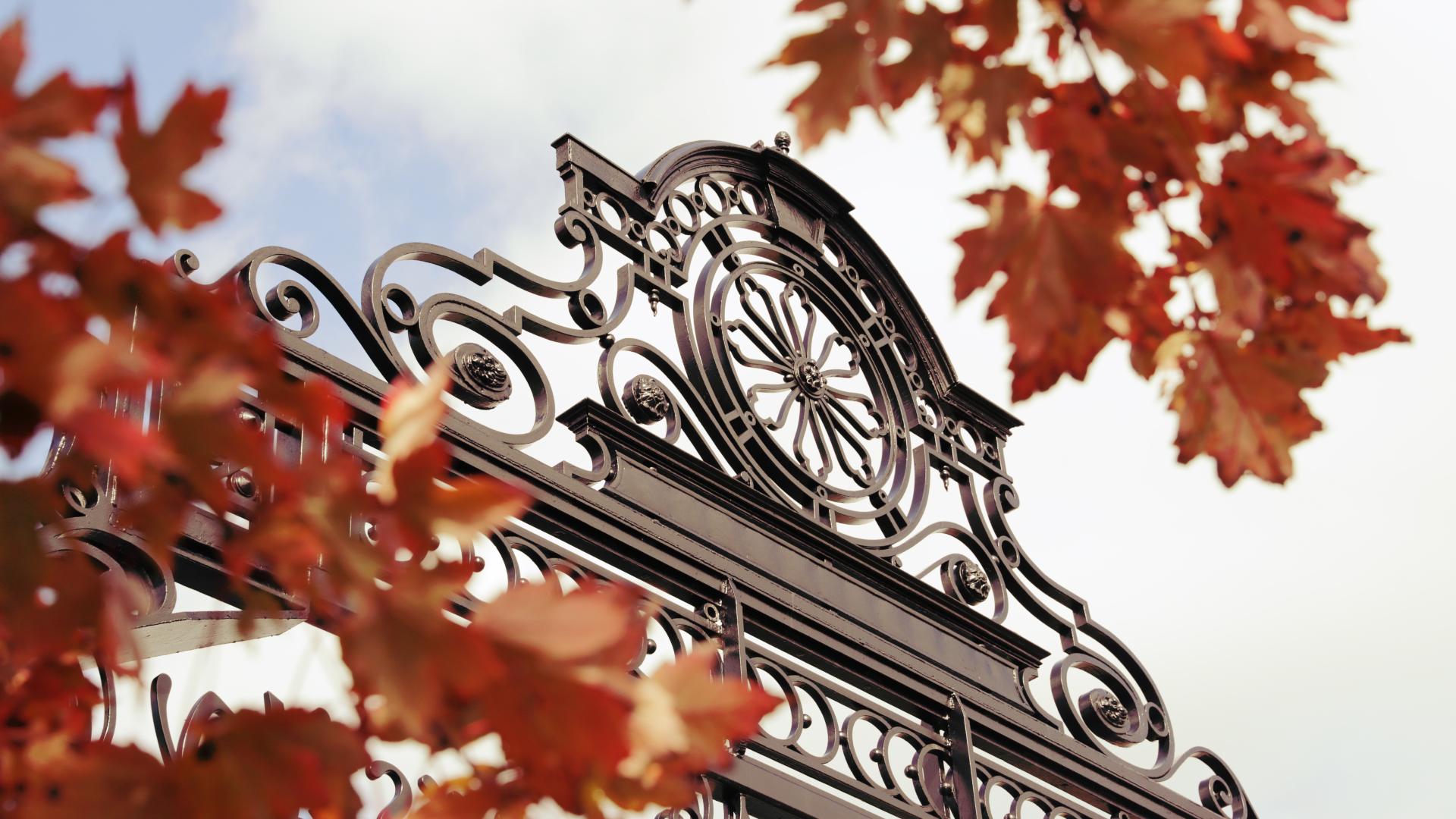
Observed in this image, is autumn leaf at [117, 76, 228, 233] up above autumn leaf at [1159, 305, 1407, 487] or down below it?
below

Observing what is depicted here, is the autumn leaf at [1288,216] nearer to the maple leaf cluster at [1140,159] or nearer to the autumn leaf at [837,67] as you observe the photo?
the maple leaf cluster at [1140,159]

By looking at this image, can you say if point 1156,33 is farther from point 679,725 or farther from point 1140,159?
point 679,725

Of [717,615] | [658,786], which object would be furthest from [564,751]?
[717,615]

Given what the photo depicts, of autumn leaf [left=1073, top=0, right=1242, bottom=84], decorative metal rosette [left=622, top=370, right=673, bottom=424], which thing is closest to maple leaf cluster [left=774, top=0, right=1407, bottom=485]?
autumn leaf [left=1073, top=0, right=1242, bottom=84]

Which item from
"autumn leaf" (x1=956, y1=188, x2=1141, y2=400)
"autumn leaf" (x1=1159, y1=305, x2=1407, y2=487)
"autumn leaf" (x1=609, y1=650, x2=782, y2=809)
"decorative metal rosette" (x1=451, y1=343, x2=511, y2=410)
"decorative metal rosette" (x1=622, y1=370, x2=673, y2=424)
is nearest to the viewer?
"autumn leaf" (x1=609, y1=650, x2=782, y2=809)

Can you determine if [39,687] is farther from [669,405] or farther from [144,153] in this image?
[669,405]

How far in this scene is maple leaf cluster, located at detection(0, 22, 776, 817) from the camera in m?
0.90

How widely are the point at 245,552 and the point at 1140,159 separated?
790mm

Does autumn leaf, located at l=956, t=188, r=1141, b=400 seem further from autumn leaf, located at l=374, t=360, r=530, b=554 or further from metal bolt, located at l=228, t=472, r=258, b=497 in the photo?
metal bolt, located at l=228, t=472, r=258, b=497

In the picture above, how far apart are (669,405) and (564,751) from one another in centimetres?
212

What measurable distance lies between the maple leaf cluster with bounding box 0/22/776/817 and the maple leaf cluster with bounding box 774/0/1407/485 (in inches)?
18.2

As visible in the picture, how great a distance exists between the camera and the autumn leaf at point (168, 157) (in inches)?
38.8

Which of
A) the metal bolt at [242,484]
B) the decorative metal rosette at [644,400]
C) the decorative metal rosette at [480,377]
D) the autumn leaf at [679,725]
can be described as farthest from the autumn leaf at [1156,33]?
the decorative metal rosette at [644,400]

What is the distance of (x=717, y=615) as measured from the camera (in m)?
2.85
